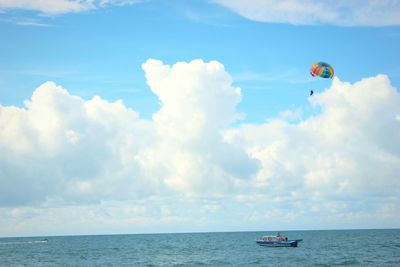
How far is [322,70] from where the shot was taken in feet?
260

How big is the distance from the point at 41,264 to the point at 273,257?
48177 mm

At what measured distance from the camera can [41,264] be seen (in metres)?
95.6

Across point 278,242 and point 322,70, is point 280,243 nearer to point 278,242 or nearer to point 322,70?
point 278,242

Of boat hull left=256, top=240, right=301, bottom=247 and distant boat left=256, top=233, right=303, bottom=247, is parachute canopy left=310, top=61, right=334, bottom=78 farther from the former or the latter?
distant boat left=256, top=233, right=303, bottom=247

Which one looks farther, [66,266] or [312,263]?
[66,266]

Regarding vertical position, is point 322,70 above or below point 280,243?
above

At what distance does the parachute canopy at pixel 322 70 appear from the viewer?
79.1 meters

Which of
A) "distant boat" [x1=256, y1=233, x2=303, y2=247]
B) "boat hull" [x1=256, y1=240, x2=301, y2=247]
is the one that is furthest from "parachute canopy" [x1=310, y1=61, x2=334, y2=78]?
"distant boat" [x1=256, y1=233, x2=303, y2=247]

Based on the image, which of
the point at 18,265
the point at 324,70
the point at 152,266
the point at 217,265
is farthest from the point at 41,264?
the point at 324,70

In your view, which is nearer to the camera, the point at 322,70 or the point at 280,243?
the point at 322,70

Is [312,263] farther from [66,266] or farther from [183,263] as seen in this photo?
[66,266]

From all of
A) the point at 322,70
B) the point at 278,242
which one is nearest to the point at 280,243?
the point at 278,242

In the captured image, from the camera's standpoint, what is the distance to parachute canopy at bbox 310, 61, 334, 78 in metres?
79.1

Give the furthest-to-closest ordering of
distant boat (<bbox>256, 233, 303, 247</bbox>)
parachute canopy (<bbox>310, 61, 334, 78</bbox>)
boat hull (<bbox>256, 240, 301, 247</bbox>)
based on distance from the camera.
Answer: distant boat (<bbox>256, 233, 303, 247</bbox>) → boat hull (<bbox>256, 240, 301, 247</bbox>) → parachute canopy (<bbox>310, 61, 334, 78</bbox>)
